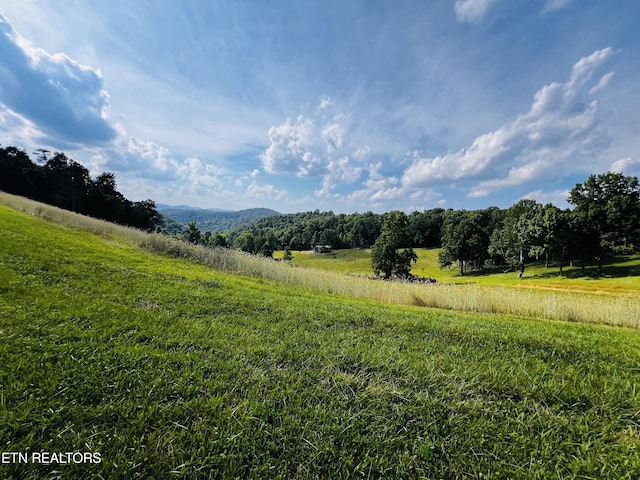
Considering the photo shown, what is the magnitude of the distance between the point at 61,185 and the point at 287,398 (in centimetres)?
5924

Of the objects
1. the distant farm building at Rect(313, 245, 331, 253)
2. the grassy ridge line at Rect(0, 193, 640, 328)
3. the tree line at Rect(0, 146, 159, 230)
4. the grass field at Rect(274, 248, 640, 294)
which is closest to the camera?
the grassy ridge line at Rect(0, 193, 640, 328)

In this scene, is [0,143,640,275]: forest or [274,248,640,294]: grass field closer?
[274,248,640,294]: grass field

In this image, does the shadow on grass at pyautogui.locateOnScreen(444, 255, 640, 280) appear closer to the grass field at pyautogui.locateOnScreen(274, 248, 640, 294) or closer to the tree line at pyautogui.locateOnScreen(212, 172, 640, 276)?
the grass field at pyautogui.locateOnScreen(274, 248, 640, 294)

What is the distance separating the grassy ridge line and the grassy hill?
540 centimetres

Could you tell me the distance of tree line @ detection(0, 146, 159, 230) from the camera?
138 ft

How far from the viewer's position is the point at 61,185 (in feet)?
145

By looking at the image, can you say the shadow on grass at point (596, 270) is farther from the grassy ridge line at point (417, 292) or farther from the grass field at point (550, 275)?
the grassy ridge line at point (417, 292)

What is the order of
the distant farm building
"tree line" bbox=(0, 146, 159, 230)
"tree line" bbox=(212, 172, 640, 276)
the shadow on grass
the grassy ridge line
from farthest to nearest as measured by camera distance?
the distant farm building → "tree line" bbox=(0, 146, 159, 230) → "tree line" bbox=(212, 172, 640, 276) → the shadow on grass → the grassy ridge line

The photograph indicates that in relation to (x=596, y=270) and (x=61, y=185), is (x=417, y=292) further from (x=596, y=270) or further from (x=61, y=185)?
(x=61, y=185)

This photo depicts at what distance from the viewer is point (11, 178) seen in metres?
40.9

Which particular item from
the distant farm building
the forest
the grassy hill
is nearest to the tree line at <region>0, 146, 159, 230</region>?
the forest

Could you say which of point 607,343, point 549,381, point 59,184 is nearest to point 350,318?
point 549,381

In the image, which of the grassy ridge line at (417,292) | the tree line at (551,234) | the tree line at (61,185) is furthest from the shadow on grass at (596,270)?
the tree line at (61,185)

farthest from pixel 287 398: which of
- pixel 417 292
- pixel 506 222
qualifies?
pixel 506 222
